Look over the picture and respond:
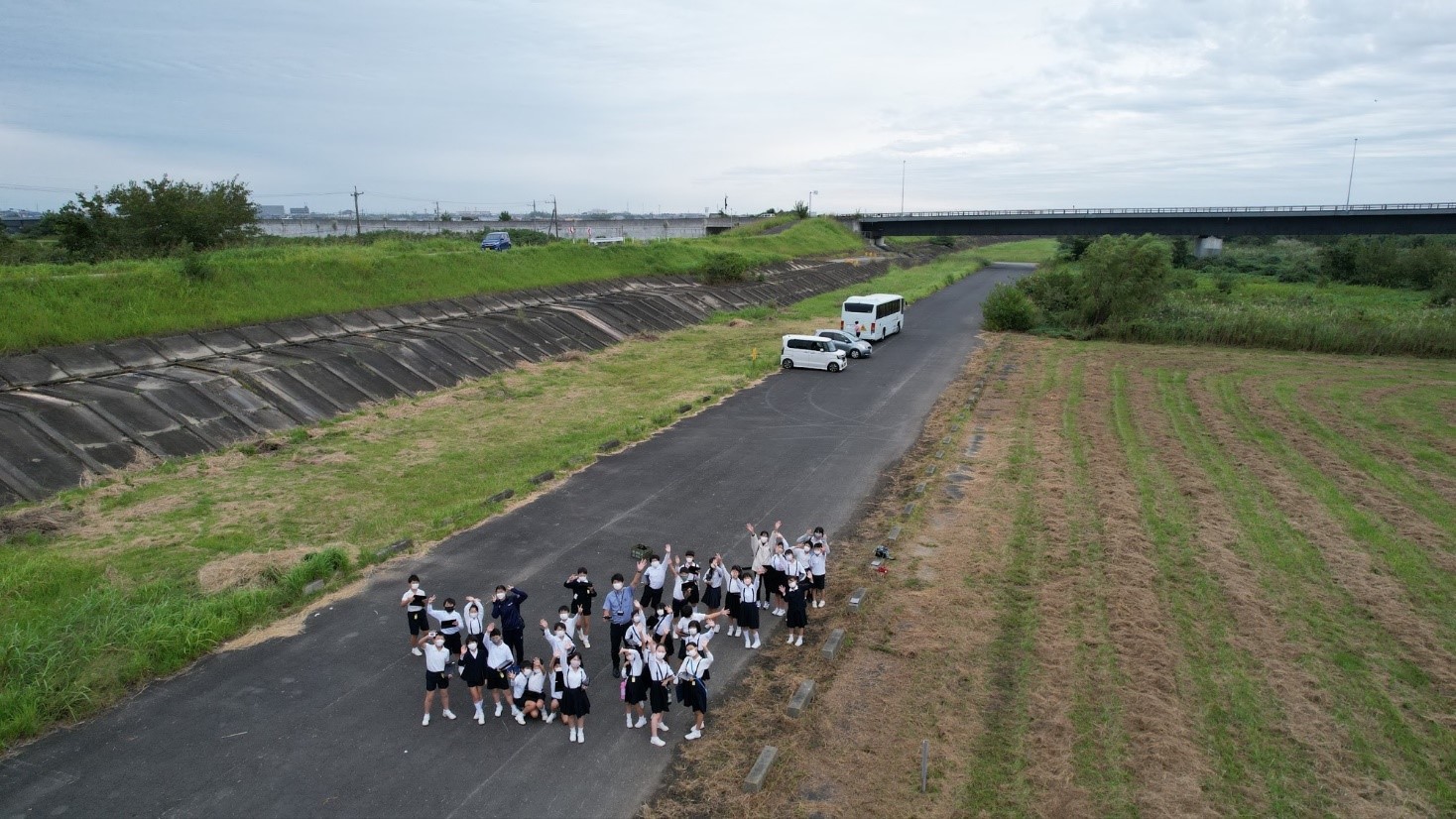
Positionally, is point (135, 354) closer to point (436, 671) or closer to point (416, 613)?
point (416, 613)

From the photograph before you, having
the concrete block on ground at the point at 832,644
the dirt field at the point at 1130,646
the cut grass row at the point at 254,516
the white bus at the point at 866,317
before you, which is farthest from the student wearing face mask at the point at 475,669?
the white bus at the point at 866,317

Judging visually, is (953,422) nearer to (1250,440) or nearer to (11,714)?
(1250,440)

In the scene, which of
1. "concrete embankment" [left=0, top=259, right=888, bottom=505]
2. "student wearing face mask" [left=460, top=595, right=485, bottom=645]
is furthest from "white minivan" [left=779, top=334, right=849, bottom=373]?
"student wearing face mask" [left=460, top=595, right=485, bottom=645]

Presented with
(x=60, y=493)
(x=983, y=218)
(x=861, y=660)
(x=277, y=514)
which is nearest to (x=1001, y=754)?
(x=861, y=660)

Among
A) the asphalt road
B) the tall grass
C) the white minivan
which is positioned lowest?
the asphalt road

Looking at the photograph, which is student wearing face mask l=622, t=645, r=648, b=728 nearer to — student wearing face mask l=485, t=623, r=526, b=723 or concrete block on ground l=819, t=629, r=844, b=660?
student wearing face mask l=485, t=623, r=526, b=723

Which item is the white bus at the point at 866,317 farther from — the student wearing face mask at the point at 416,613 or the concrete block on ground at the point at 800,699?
the student wearing face mask at the point at 416,613

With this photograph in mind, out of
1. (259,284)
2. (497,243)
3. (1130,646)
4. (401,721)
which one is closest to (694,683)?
(401,721)
